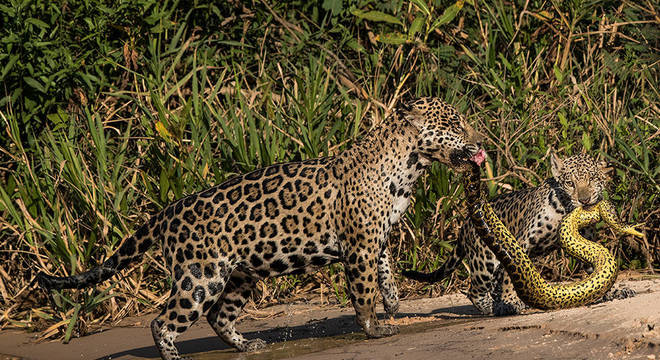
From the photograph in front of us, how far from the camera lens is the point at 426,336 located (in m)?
6.04

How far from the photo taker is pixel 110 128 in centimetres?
950

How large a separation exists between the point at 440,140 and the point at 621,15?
446 cm

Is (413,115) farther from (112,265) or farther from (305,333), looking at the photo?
(112,265)

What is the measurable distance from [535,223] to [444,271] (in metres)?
0.87

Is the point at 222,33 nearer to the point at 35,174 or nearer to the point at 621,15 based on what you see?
the point at 35,174

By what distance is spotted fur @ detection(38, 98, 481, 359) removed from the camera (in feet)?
20.5

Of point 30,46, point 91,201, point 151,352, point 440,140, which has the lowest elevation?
point 151,352

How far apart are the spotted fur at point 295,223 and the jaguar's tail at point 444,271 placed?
912 mm

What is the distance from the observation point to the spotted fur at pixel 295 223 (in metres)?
6.25

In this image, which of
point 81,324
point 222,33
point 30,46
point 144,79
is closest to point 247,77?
point 222,33

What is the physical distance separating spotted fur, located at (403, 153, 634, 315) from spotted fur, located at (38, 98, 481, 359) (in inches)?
31.1

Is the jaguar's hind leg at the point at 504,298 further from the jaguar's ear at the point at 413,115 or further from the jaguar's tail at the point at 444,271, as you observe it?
the jaguar's ear at the point at 413,115

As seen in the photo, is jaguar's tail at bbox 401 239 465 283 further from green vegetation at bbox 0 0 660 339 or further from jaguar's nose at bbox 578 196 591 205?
jaguar's nose at bbox 578 196 591 205

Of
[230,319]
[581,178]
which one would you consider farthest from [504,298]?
[230,319]
